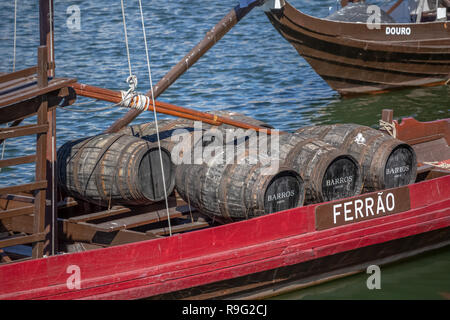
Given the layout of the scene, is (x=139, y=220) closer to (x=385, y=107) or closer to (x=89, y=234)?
(x=89, y=234)

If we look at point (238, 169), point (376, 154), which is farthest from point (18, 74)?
point (376, 154)

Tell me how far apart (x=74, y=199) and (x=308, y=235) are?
9.82 ft

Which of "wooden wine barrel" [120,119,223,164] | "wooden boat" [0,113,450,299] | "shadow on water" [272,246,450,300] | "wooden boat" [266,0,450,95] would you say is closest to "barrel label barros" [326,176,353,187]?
"wooden boat" [0,113,450,299]

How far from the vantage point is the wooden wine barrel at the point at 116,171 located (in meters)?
8.55

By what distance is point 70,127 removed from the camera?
1695cm

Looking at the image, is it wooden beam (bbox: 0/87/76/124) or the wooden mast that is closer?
wooden beam (bbox: 0/87/76/124)

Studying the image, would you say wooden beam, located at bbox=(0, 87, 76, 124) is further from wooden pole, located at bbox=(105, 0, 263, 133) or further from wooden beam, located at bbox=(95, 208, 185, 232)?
wooden pole, located at bbox=(105, 0, 263, 133)

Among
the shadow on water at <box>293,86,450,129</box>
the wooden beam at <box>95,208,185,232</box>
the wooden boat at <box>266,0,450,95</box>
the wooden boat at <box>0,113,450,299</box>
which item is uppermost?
the wooden boat at <box>266,0,450,95</box>

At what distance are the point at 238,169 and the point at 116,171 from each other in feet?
4.70

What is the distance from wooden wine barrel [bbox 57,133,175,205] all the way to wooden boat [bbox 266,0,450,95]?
9.25 meters

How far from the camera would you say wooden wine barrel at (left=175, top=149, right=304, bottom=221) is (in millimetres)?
8180

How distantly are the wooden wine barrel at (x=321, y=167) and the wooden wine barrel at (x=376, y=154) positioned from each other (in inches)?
14.4

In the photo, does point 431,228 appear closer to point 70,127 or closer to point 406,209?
point 406,209
